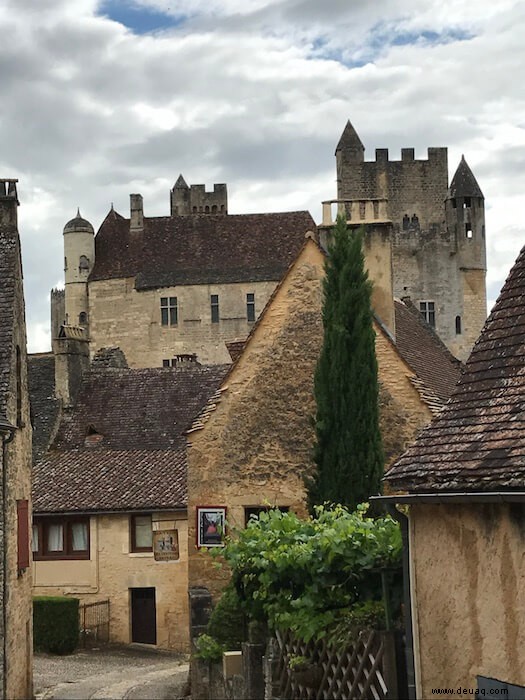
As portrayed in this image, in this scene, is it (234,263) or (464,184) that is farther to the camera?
(464,184)

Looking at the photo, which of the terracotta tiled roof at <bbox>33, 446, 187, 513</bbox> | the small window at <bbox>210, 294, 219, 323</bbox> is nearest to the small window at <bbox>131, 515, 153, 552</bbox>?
the terracotta tiled roof at <bbox>33, 446, 187, 513</bbox>

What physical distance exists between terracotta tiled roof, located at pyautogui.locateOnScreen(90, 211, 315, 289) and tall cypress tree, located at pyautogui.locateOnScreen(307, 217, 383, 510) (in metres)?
47.1

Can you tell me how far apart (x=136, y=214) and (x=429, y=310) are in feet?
58.1

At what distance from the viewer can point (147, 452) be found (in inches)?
1382

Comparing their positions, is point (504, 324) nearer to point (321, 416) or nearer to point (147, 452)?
point (321, 416)

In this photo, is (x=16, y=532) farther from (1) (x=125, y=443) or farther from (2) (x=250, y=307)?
(2) (x=250, y=307)

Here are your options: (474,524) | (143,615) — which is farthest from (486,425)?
(143,615)

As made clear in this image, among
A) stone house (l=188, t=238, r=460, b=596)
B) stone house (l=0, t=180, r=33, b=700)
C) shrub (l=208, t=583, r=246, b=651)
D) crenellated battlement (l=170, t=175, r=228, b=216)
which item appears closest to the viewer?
shrub (l=208, t=583, r=246, b=651)

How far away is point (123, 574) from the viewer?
32.4 m

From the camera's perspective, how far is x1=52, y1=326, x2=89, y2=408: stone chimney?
41.8 metres

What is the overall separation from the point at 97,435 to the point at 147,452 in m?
3.65

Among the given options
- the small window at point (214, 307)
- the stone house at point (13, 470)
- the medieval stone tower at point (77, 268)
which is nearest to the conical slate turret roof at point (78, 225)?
the medieval stone tower at point (77, 268)

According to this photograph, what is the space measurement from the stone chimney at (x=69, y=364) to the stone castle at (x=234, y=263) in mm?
21368

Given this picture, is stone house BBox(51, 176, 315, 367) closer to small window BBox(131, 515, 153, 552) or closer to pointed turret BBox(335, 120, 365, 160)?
pointed turret BBox(335, 120, 365, 160)
